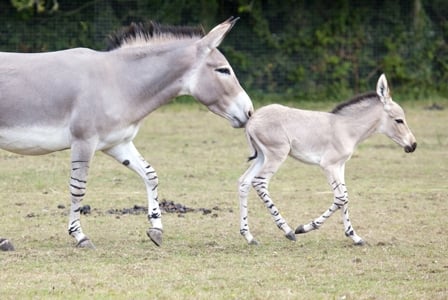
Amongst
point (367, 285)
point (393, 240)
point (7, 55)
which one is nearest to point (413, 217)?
point (393, 240)

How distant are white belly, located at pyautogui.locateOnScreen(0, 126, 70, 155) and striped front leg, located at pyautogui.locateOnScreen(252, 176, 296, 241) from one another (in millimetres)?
2186

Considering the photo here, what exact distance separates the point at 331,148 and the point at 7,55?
12.4ft

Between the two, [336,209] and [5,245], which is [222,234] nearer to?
[336,209]

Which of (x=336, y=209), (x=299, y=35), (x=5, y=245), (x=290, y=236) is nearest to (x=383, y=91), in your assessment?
(x=336, y=209)

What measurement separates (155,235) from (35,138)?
1598 millimetres

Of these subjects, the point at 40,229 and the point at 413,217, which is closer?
the point at 40,229

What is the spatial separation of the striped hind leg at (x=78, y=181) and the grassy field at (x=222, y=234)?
0.20 meters

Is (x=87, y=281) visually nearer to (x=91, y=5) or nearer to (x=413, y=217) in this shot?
(x=413, y=217)

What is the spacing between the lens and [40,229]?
1258 cm

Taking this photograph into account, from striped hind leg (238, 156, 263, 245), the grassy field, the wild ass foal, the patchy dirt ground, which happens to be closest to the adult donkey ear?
the wild ass foal

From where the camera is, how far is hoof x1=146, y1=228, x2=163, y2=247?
37.6ft

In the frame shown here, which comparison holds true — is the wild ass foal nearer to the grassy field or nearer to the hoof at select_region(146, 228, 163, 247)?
A: the grassy field

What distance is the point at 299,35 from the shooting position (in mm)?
30672

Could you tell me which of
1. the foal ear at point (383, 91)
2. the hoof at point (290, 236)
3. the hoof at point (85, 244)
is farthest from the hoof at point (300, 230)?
the hoof at point (85, 244)
